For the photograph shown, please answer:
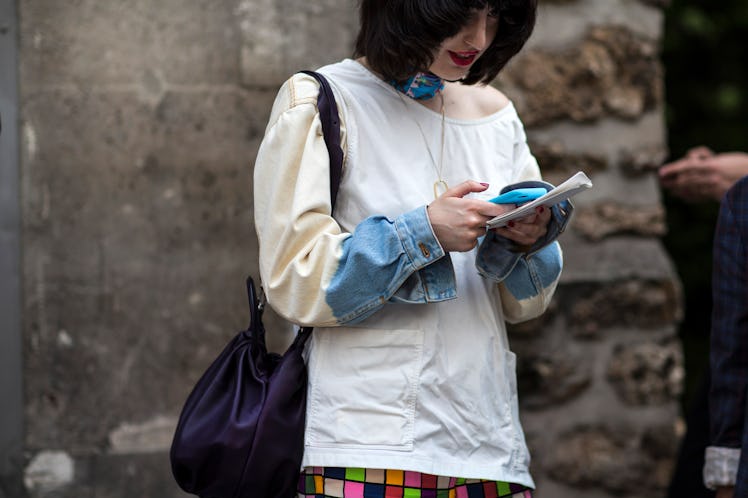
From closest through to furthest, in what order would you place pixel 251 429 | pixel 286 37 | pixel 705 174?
pixel 251 429, pixel 286 37, pixel 705 174

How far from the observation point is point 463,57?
1.77 meters

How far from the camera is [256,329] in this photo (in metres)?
1.82

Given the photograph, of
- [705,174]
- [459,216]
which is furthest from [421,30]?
[705,174]

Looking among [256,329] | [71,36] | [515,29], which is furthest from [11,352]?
[515,29]

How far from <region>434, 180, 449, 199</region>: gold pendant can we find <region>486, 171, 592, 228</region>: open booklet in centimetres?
19

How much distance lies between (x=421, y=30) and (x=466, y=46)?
0.11m

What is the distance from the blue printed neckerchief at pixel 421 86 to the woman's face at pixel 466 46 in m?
0.03

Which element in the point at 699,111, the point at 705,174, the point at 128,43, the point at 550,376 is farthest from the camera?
the point at 699,111

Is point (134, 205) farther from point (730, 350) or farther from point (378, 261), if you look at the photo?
point (730, 350)

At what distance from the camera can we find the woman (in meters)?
1.65

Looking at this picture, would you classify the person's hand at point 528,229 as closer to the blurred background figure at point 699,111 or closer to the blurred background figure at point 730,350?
the blurred background figure at point 730,350

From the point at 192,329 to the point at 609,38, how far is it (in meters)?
1.61

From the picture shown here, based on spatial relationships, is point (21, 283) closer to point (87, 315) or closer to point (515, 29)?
point (87, 315)

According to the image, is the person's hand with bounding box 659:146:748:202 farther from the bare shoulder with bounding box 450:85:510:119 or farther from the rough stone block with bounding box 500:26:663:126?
the bare shoulder with bounding box 450:85:510:119
